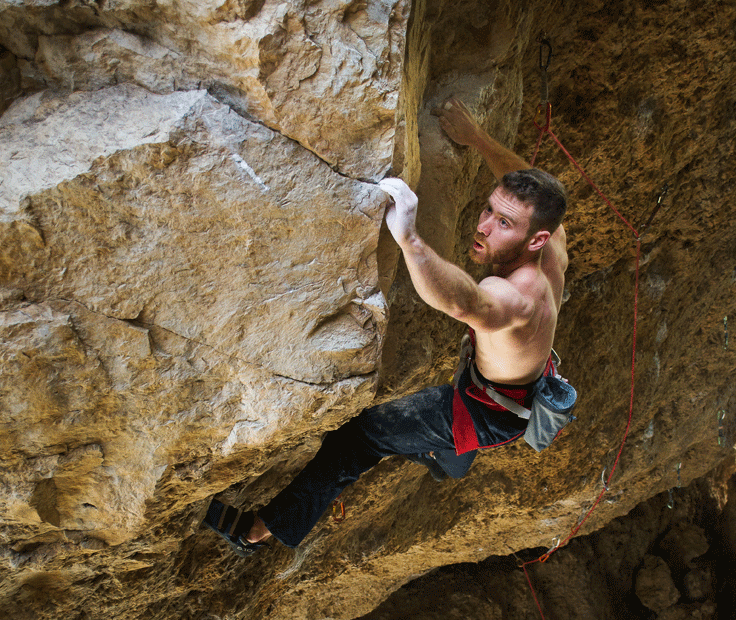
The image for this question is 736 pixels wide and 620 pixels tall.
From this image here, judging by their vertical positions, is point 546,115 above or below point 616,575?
above

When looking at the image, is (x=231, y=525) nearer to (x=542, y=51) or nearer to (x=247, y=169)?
(x=247, y=169)

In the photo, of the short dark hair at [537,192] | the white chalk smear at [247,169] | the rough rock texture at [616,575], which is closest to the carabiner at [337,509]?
the short dark hair at [537,192]

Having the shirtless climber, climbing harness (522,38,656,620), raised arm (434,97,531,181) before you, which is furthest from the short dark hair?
climbing harness (522,38,656,620)

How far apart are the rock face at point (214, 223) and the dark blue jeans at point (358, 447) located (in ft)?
0.44

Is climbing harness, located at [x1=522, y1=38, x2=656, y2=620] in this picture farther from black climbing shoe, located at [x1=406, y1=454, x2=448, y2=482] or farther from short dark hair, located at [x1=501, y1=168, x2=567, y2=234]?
black climbing shoe, located at [x1=406, y1=454, x2=448, y2=482]

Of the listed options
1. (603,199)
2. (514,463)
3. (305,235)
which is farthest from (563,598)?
(305,235)

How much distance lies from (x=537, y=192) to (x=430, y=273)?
518 mm

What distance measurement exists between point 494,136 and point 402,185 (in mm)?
872

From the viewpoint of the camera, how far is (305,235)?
1.75 m

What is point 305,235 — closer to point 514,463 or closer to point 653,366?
point 514,463

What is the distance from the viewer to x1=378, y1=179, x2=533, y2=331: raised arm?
1.64 m

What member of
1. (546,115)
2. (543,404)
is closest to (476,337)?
(543,404)

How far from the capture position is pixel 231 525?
8.36 ft

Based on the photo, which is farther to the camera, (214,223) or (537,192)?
(537,192)
